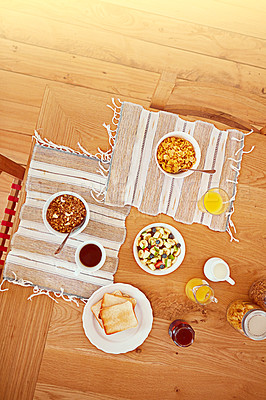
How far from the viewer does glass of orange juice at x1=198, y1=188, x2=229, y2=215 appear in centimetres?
113

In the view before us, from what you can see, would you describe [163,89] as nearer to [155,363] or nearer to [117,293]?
[117,293]

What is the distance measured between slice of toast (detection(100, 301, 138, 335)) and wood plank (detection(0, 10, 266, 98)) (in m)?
1.48

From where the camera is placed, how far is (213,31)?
2.03 m

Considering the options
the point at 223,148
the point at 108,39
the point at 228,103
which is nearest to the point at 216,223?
the point at 223,148

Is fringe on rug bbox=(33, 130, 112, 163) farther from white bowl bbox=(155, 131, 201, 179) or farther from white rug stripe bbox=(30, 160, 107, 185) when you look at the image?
white bowl bbox=(155, 131, 201, 179)

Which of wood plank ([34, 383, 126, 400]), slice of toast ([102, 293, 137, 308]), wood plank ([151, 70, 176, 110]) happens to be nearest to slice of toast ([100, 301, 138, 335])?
slice of toast ([102, 293, 137, 308])

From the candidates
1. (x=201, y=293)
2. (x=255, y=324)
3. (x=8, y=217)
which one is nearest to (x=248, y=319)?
(x=255, y=324)

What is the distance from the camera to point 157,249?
109 centimetres

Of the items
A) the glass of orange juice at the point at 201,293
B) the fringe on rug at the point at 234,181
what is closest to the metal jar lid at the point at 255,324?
the glass of orange juice at the point at 201,293

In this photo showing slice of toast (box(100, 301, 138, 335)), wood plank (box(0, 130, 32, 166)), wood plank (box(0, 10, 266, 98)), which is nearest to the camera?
slice of toast (box(100, 301, 138, 335))

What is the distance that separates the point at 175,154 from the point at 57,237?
51 cm

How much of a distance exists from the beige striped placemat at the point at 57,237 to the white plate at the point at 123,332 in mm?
54

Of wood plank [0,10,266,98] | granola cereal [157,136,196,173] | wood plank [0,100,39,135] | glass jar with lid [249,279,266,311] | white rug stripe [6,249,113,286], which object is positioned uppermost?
wood plank [0,10,266,98]

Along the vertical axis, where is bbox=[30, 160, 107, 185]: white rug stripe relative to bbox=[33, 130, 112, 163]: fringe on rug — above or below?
below
